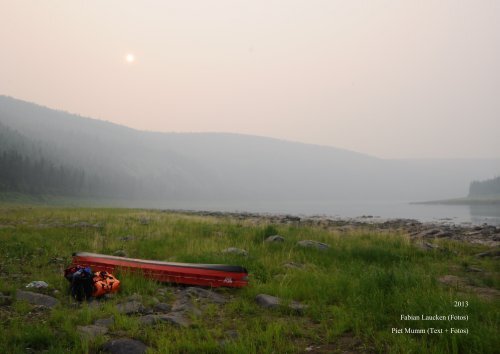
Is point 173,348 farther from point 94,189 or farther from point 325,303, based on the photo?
point 94,189

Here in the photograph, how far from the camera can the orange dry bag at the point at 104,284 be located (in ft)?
28.0

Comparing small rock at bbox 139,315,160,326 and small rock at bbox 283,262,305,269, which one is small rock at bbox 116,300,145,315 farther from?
small rock at bbox 283,262,305,269

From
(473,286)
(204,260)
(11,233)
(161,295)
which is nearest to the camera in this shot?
(161,295)

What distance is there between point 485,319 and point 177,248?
10780 millimetres

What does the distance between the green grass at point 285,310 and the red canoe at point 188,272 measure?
0.36 metres

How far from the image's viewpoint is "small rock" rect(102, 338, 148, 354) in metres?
5.60

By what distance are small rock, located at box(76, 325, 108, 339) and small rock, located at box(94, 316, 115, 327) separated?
14 cm

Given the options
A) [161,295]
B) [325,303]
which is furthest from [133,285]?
[325,303]

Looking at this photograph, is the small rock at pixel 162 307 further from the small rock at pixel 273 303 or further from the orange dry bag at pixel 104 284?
the small rock at pixel 273 303

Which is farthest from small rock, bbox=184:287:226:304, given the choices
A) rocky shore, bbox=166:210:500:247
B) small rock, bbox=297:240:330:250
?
rocky shore, bbox=166:210:500:247

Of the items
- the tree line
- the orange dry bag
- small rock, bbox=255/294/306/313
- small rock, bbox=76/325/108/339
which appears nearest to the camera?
small rock, bbox=76/325/108/339

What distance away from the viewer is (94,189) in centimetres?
17012

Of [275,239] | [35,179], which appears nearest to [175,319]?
[275,239]

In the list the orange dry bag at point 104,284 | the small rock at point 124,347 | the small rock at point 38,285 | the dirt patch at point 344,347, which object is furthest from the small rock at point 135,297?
the dirt patch at point 344,347
